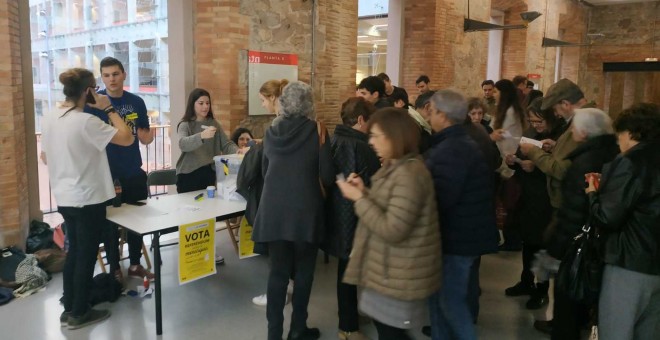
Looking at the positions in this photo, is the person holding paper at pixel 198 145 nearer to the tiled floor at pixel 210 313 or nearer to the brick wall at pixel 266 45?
the tiled floor at pixel 210 313

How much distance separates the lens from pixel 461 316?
269cm

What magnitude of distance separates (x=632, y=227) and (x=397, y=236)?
1.20 meters

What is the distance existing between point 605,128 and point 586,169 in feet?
0.96

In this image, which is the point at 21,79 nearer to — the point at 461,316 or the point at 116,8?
the point at 116,8

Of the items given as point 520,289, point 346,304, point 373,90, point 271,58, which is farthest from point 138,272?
point 520,289

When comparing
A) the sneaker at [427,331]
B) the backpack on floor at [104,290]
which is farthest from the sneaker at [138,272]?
the sneaker at [427,331]

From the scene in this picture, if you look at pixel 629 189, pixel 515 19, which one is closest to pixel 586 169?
pixel 629 189

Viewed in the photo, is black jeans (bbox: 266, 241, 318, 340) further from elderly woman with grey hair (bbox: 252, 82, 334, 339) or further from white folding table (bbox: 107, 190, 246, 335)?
white folding table (bbox: 107, 190, 246, 335)

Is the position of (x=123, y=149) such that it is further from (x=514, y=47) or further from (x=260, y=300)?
(x=514, y=47)

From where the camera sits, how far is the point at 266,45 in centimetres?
601

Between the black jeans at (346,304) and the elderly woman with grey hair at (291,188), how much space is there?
394 mm

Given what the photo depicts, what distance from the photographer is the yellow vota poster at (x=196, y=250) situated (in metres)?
3.49

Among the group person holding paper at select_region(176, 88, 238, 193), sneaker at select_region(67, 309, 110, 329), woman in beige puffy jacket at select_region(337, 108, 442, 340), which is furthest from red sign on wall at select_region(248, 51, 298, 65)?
woman in beige puffy jacket at select_region(337, 108, 442, 340)

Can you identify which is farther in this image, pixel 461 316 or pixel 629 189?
pixel 461 316
